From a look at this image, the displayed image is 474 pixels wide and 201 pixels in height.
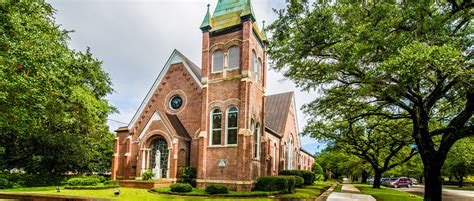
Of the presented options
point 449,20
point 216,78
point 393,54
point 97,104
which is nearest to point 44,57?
point 97,104

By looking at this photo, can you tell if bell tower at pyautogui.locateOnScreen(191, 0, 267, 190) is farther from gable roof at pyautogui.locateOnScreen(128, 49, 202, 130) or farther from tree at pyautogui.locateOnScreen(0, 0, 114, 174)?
tree at pyautogui.locateOnScreen(0, 0, 114, 174)

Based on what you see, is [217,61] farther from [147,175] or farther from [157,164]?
[147,175]

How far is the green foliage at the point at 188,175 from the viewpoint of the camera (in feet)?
66.4

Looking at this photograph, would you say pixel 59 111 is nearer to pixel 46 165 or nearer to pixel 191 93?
pixel 191 93

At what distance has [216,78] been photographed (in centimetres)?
2133

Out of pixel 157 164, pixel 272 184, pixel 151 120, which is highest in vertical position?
pixel 151 120

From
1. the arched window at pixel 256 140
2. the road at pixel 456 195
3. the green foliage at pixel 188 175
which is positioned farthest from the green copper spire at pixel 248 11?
the road at pixel 456 195

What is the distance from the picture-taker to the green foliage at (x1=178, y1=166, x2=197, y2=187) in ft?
66.4

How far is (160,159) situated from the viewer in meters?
22.1

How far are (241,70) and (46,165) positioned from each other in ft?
70.6

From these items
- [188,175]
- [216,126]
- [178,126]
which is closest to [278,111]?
[216,126]

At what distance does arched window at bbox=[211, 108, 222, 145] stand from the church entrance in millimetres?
3925

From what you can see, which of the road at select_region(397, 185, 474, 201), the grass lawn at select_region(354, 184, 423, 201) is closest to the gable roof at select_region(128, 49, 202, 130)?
the grass lawn at select_region(354, 184, 423, 201)

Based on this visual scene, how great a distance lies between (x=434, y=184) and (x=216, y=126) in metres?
13.0
